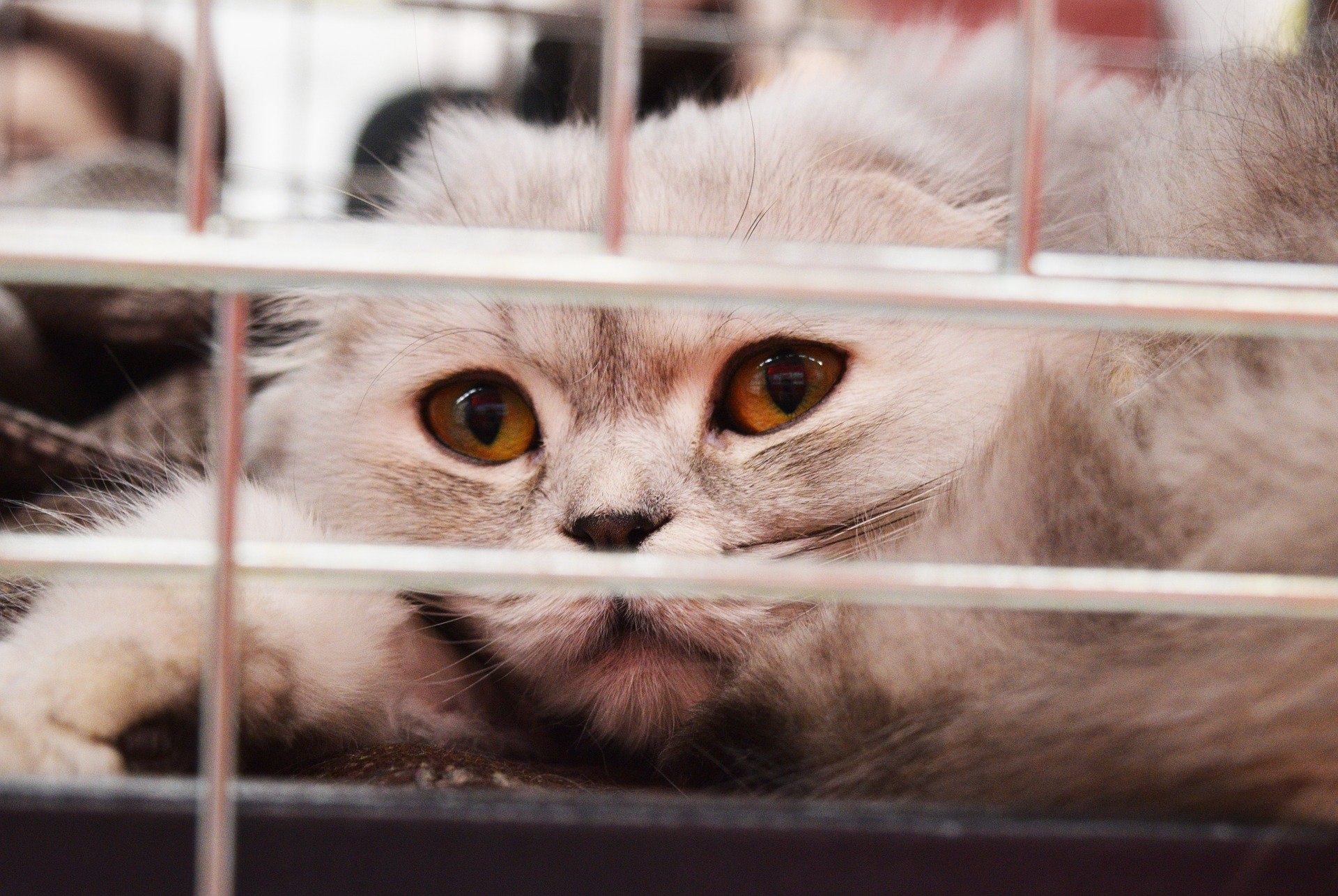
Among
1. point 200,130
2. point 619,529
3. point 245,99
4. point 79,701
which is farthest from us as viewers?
point 245,99

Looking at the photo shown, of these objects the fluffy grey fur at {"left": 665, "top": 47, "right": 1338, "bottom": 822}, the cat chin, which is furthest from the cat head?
the fluffy grey fur at {"left": 665, "top": 47, "right": 1338, "bottom": 822}

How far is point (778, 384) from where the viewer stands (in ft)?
3.29

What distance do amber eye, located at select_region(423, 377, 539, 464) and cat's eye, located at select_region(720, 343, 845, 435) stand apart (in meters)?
0.21

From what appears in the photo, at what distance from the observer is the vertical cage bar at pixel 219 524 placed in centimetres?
46

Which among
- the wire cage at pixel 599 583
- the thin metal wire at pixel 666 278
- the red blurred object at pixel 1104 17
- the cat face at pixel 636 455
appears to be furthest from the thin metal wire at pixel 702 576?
the red blurred object at pixel 1104 17

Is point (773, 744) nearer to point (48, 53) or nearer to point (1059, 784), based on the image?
point (1059, 784)

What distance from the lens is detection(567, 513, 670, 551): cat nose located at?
0.88 meters

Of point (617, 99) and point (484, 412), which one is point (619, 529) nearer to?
point (484, 412)

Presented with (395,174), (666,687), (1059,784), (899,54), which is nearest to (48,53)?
(395,174)

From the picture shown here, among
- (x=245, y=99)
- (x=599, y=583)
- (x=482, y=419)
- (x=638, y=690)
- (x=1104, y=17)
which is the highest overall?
(x=1104, y=17)

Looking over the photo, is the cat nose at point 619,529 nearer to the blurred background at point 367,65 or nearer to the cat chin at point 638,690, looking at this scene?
the cat chin at point 638,690

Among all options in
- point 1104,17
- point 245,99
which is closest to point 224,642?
point 245,99

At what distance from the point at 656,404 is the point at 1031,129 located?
544mm

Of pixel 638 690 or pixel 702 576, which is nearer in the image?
pixel 702 576
